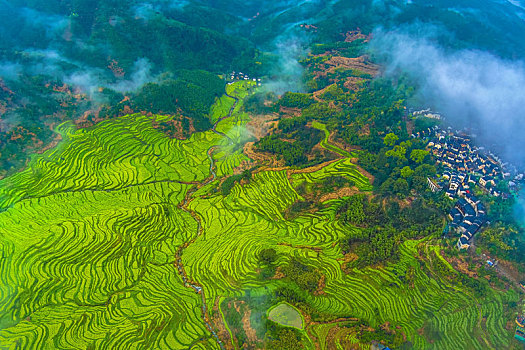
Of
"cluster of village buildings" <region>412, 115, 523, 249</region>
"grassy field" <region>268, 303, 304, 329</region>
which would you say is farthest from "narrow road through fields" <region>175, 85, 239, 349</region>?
"cluster of village buildings" <region>412, 115, 523, 249</region>

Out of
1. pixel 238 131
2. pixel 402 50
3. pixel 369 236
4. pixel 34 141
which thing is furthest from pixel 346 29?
pixel 34 141

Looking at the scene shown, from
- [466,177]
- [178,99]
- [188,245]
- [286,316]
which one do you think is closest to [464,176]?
[466,177]

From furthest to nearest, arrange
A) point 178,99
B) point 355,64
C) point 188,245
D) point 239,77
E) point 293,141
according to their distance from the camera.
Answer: point 239,77 → point 355,64 → point 178,99 → point 293,141 → point 188,245

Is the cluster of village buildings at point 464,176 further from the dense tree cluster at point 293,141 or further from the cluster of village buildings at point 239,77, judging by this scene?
the cluster of village buildings at point 239,77

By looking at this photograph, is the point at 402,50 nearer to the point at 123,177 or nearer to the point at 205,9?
the point at 205,9

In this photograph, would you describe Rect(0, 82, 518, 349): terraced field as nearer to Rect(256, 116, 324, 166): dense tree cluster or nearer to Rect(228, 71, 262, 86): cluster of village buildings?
Rect(256, 116, 324, 166): dense tree cluster

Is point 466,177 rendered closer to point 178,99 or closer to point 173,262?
point 173,262
